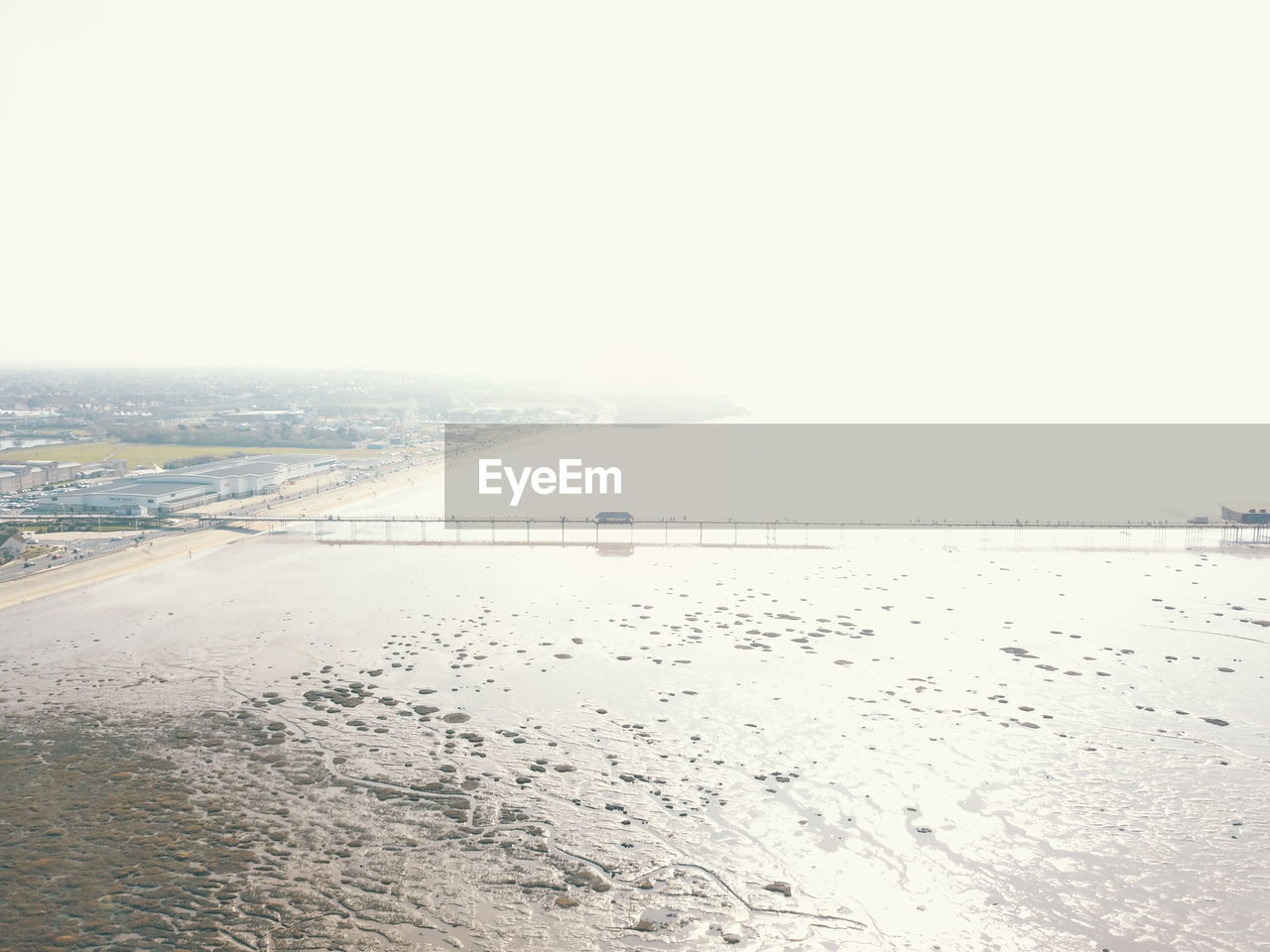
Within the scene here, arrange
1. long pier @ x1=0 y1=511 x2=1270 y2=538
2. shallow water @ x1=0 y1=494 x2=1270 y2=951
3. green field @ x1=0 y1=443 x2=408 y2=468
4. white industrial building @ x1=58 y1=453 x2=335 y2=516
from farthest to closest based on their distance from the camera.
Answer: green field @ x1=0 y1=443 x2=408 y2=468, white industrial building @ x1=58 y1=453 x2=335 y2=516, long pier @ x1=0 y1=511 x2=1270 y2=538, shallow water @ x1=0 y1=494 x2=1270 y2=951

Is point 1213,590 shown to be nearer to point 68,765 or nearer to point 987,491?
Answer: point 987,491

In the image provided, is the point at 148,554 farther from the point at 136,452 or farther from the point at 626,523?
the point at 136,452

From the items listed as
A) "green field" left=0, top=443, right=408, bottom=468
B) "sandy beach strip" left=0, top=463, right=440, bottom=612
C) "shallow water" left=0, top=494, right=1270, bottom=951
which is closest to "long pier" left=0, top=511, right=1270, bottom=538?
"sandy beach strip" left=0, top=463, right=440, bottom=612

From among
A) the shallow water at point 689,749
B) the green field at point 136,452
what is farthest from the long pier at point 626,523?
the green field at point 136,452

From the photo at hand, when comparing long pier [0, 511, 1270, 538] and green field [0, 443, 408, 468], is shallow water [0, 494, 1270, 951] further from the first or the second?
green field [0, 443, 408, 468]

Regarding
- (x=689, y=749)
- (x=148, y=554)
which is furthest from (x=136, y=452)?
(x=689, y=749)
